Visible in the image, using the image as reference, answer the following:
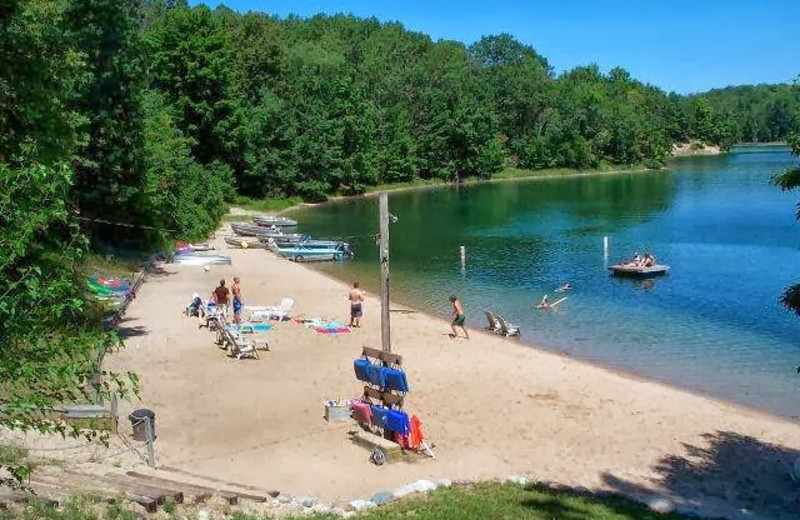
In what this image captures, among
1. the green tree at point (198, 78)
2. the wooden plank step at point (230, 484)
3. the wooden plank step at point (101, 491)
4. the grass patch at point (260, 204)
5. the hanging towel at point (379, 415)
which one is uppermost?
the green tree at point (198, 78)

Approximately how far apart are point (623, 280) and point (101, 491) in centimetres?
3449

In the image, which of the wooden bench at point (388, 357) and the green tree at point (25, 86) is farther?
the wooden bench at point (388, 357)

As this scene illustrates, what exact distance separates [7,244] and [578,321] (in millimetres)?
28264

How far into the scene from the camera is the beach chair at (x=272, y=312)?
28.9 meters

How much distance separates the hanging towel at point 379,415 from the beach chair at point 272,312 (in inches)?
512

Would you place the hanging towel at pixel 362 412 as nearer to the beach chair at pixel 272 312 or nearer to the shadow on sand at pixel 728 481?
the shadow on sand at pixel 728 481

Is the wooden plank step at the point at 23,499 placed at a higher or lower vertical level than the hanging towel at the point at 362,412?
higher

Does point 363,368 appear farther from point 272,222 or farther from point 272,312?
point 272,222

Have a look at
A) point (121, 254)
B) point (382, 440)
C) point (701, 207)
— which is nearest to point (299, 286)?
point (121, 254)

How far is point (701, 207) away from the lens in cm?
7738

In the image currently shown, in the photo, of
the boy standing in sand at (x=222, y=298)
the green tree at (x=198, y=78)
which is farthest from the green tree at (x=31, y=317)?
the green tree at (x=198, y=78)

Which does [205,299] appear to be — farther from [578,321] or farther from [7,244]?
[7,244]

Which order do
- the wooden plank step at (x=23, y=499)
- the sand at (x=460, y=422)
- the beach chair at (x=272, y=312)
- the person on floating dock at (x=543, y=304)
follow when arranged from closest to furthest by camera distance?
the wooden plank step at (x=23, y=499) < the sand at (x=460, y=422) < the beach chair at (x=272, y=312) < the person on floating dock at (x=543, y=304)

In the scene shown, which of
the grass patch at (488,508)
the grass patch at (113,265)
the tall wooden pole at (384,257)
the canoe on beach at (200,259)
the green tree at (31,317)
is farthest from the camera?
the canoe on beach at (200,259)
